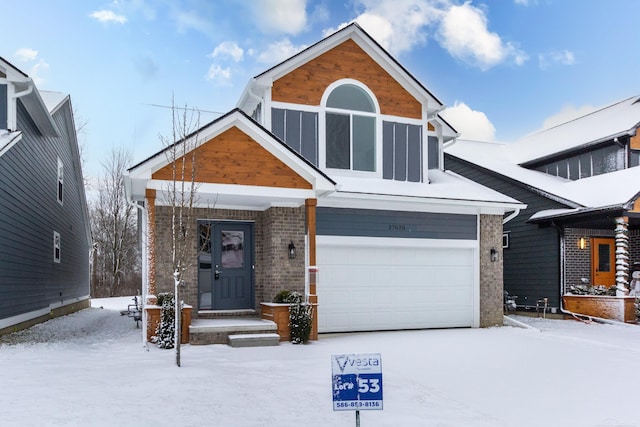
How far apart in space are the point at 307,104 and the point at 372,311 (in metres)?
5.10

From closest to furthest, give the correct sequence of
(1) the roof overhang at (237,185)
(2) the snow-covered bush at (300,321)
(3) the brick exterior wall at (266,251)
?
(1) the roof overhang at (237,185)
(2) the snow-covered bush at (300,321)
(3) the brick exterior wall at (266,251)

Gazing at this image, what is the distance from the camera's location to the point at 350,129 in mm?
13516

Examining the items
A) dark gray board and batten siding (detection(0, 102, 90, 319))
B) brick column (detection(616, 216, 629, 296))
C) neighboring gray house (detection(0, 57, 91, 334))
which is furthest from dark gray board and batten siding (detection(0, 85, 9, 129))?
brick column (detection(616, 216, 629, 296))

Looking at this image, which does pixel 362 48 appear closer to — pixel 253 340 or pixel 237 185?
pixel 237 185

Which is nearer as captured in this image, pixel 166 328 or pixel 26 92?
pixel 166 328

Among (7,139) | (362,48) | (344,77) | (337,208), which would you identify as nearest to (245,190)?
(337,208)

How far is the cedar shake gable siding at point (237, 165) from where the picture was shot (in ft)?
33.6

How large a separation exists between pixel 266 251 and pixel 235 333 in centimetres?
219

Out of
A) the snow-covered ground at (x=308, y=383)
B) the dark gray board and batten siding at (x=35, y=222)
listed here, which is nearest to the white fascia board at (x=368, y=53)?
the dark gray board and batten siding at (x=35, y=222)

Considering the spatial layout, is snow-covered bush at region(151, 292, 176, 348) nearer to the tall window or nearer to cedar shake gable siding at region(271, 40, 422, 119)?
the tall window

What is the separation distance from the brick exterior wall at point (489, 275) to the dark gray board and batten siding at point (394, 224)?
0.32 metres

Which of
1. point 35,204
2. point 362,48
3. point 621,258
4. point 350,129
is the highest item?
point 362,48

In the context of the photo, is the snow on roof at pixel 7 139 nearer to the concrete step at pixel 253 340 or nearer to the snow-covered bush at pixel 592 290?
the concrete step at pixel 253 340

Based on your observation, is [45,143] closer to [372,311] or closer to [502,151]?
[372,311]
